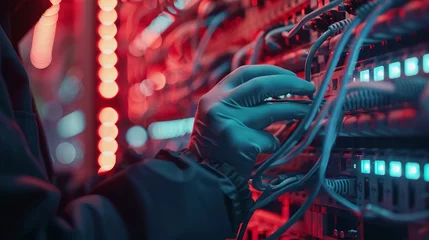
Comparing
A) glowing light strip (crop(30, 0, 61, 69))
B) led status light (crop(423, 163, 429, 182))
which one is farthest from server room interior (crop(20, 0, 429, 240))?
glowing light strip (crop(30, 0, 61, 69))

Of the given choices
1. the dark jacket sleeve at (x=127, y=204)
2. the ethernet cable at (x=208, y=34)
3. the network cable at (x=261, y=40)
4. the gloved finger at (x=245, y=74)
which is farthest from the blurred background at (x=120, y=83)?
the dark jacket sleeve at (x=127, y=204)

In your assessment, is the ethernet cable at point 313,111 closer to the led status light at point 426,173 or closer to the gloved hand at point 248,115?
the gloved hand at point 248,115

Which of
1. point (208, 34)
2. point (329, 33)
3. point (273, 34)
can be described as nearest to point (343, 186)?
point (329, 33)

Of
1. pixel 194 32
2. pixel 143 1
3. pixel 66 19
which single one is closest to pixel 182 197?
pixel 194 32

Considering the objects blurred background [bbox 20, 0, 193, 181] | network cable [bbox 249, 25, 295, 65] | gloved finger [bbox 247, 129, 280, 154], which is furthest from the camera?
blurred background [bbox 20, 0, 193, 181]

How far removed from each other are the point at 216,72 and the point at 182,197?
2.44 ft

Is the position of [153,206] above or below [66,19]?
below

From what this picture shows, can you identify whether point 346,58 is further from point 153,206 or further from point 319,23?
point 153,206

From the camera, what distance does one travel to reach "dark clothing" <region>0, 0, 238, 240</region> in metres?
0.57

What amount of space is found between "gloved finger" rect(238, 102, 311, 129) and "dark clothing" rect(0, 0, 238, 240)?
0.36 ft

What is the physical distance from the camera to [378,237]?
26.5 inches

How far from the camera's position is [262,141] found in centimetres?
75

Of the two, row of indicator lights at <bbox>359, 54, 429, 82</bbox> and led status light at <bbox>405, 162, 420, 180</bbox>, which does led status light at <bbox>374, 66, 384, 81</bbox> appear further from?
led status light at <bbox>405, 162, 420, 180</bbox>

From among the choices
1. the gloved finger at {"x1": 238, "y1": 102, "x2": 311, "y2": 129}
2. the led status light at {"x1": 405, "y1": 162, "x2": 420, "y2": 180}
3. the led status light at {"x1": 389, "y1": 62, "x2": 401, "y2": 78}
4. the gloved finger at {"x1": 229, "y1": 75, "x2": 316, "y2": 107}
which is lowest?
the led status light at {"x1": 405, "y1": 162, "x2": 420, "y2": 180}
